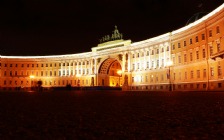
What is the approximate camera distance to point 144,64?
212 ft

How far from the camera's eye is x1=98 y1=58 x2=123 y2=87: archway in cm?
8138

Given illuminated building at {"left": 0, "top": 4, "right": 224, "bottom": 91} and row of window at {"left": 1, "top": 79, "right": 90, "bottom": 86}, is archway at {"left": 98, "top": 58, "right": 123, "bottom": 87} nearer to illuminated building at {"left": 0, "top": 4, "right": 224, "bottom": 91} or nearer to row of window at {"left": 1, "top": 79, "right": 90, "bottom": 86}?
illuminated building at {"left": 0, "top": 4, "right": 224, "bottom": 91}

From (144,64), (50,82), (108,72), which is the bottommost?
(50,82)

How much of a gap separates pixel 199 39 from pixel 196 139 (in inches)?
1740

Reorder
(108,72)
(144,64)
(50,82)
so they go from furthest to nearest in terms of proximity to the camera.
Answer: (50,82) → (108,72) → (144,64)

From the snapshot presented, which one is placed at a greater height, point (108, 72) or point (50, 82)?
point (108, 72)

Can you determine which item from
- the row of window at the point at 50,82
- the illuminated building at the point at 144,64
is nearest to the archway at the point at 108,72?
the illuminated building at the point at 144,64

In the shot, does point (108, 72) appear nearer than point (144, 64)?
No

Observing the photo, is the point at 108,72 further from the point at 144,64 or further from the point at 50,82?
the point at 50,82

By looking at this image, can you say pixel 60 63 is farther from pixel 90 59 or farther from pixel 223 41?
pixel 223 41

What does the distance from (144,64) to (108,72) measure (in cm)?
2108

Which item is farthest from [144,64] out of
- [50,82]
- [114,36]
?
[50,82]

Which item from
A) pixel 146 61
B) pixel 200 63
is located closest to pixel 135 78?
pixel 146 61

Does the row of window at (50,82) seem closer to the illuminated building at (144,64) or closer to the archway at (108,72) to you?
the illuminated building at (144,64)
